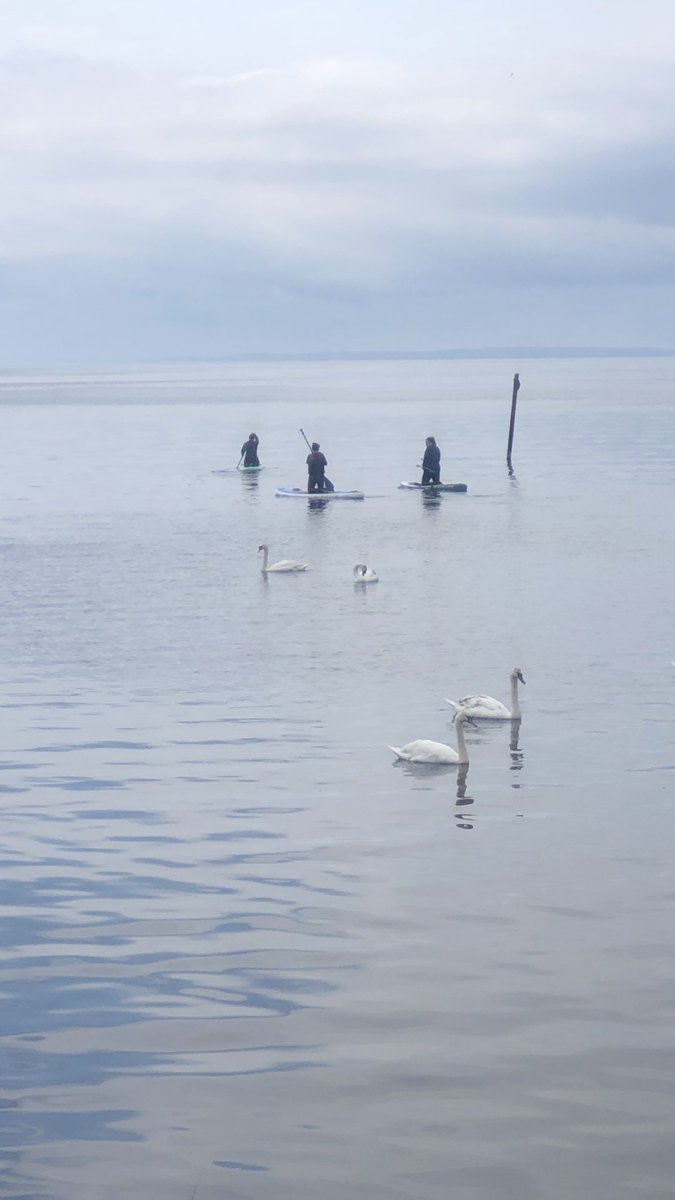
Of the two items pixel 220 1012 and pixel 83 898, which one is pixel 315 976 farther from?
pixel 83 898

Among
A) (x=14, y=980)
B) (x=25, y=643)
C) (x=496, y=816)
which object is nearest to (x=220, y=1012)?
(x=14, y=980)

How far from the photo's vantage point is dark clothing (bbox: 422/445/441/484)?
5109 cm

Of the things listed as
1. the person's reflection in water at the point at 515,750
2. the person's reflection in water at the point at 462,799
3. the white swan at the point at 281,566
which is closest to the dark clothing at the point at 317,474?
the white swan at the point at 281,566

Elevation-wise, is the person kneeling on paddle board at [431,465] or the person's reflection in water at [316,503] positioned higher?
the person kneeling on paddle board at [431,465]

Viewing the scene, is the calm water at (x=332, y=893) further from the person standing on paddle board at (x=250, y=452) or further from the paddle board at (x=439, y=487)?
the person standing on paddle board at (x=250, y=452)

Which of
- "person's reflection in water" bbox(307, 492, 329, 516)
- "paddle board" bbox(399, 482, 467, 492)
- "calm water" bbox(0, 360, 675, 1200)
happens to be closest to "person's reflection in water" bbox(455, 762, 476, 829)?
"calm water" bbox(0, 360, 675, 1200)

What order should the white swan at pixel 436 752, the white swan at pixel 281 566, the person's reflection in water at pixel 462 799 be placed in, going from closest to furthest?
the person's reflection in water at pixel 462 799, the white swan at pixel 436 752, the white swan at pixel 281 566

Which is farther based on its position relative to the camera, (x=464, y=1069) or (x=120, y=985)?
(x=120, y=985)

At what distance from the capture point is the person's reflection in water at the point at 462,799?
49.1 ft

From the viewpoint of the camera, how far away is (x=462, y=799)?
15.9 meters

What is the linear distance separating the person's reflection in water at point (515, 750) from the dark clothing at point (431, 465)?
32.6 m

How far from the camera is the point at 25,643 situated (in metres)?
24.7

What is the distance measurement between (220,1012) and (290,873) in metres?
2.80

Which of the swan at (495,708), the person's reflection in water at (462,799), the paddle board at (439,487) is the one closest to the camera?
the person's reflection in water at (462,799)
